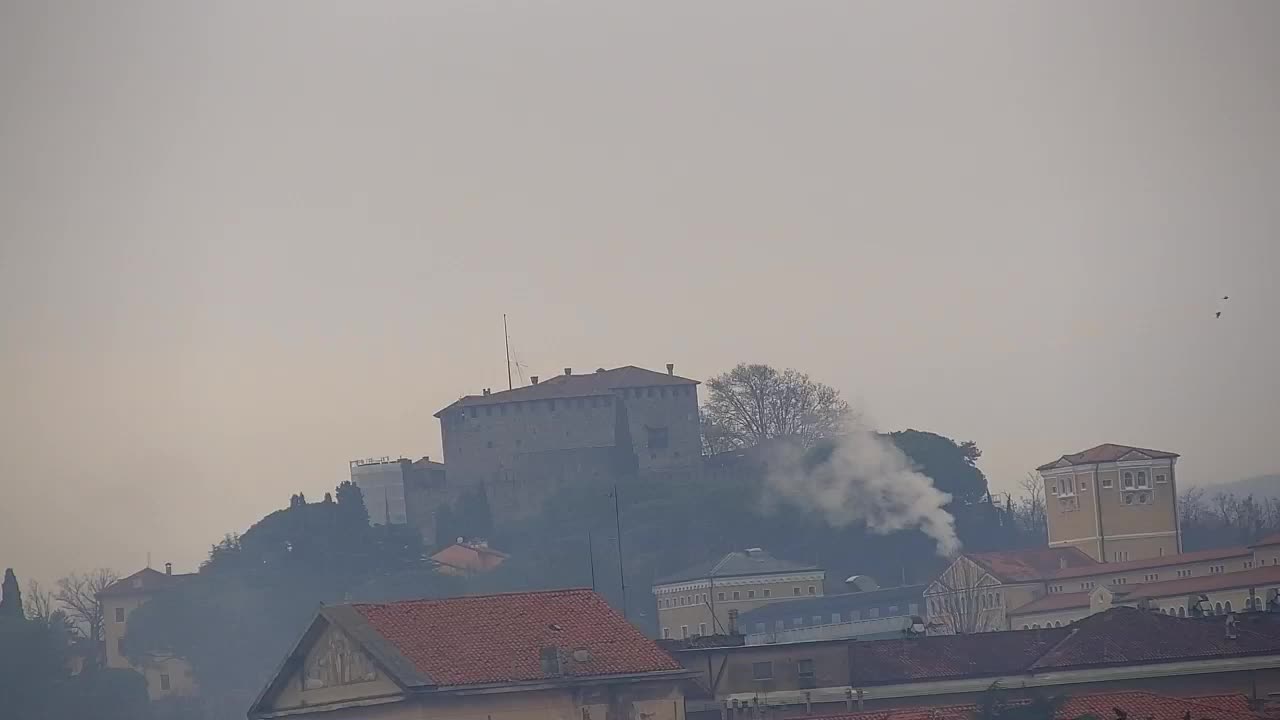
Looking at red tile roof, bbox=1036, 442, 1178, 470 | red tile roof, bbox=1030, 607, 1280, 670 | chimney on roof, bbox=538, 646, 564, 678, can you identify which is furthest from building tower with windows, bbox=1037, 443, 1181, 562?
chimney on roof, bbox=538, 646, 564, 678

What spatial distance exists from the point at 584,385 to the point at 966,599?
31.7m

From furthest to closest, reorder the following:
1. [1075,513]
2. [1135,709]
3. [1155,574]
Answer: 1. [1075,513]
2. [1155,574]
3. [1135,709]

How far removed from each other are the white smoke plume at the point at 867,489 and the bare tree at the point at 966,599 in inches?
476

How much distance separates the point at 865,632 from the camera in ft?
335

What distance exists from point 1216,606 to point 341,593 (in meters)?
41.2

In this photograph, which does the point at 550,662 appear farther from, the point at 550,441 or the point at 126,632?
the point at 550,441

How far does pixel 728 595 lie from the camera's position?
114625 mm

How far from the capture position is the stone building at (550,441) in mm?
131750

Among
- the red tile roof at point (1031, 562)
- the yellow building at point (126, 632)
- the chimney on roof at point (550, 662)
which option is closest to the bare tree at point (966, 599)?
the red tile roof at point (1031, 562)

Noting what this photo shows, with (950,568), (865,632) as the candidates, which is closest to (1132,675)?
(865,632)

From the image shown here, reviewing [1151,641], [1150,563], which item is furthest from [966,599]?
[1151,641]

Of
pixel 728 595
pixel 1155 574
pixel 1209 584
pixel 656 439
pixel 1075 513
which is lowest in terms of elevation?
pixel 1209 584

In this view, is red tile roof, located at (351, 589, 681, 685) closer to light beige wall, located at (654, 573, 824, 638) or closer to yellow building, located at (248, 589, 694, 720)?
yellow building, located at (248, 589, 694, 720)

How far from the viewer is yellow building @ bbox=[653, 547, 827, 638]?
376 feet
